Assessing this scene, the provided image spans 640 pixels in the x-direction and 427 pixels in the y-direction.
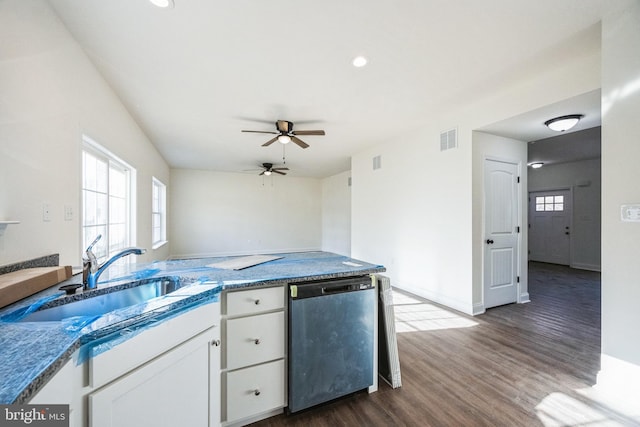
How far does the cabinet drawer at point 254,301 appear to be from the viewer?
1.46 meters

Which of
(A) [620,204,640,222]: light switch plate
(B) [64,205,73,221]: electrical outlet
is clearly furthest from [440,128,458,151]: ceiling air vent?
(B) [64,205,73,221]: electrical outlet

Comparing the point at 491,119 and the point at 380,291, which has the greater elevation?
the point at 491,119

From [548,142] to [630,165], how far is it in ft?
12.8

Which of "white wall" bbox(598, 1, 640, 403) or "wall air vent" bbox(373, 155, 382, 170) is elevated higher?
"wall air vent" bbox(373, 155, 382, 170)

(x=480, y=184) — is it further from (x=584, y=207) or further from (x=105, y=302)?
(x=584, y=207)

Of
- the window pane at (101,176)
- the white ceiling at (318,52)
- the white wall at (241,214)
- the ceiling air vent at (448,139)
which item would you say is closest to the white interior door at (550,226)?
the white ceiling at (318,52)

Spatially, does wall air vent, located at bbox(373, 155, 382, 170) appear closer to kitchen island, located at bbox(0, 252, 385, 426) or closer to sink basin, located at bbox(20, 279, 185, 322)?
kitchen island, located at bbox(0, 252, 385, 426)

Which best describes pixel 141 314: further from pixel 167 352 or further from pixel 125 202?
pixel 125 202

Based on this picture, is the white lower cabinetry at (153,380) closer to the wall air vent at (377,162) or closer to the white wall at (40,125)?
the white wall at (40,125)

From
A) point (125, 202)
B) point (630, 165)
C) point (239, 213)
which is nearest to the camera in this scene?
point (630, 165)

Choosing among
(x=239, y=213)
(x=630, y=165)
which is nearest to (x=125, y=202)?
(x=239, y=213)

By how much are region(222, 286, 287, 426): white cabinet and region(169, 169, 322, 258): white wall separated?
22.6 feet

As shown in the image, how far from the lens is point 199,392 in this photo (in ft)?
4.04

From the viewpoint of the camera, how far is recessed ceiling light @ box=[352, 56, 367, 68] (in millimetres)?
2285
